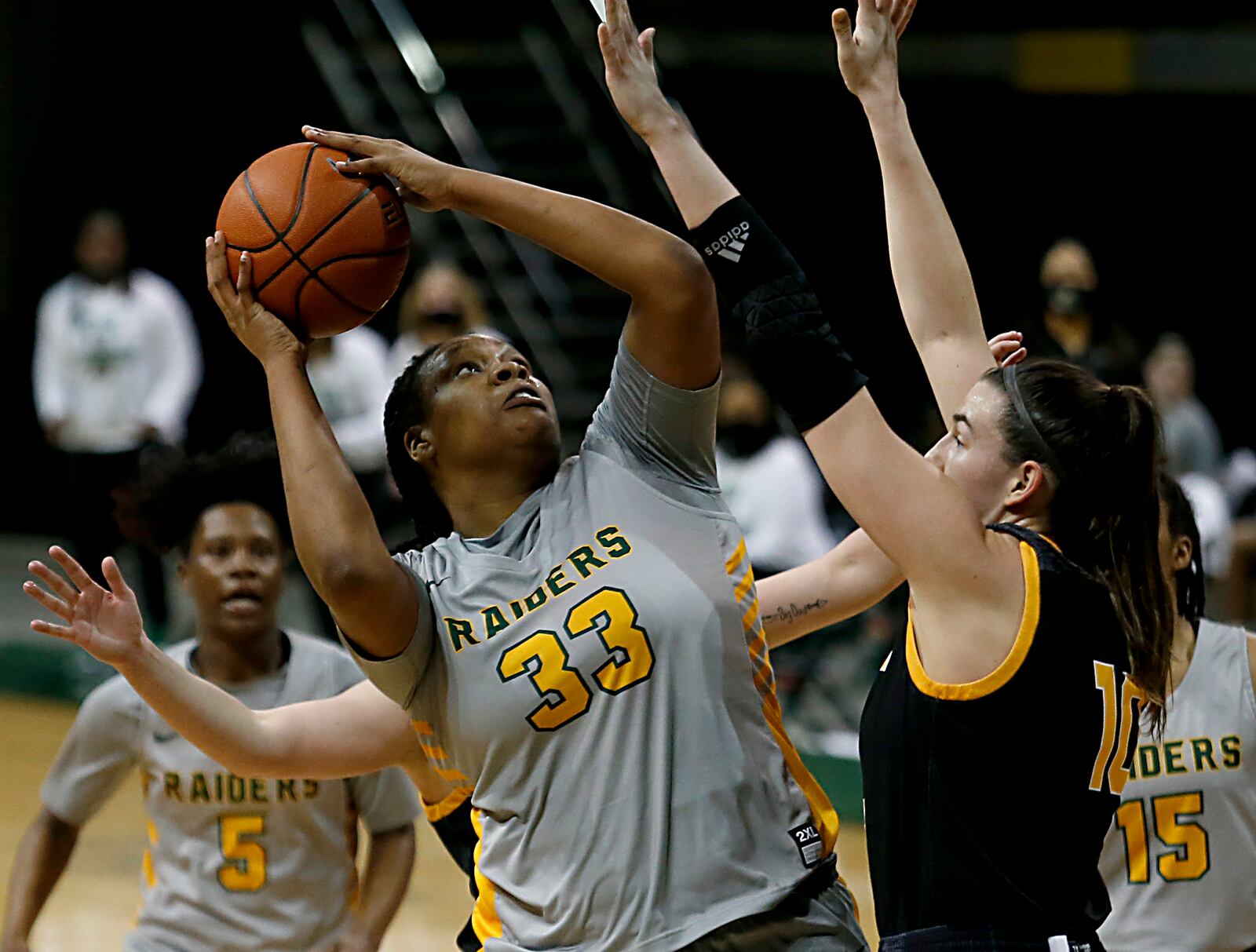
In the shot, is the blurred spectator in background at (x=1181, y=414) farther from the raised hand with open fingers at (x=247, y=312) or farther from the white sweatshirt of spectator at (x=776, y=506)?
the raised hand with open fingers at (x=247, y=312)

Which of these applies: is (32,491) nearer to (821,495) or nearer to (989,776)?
(821,495)

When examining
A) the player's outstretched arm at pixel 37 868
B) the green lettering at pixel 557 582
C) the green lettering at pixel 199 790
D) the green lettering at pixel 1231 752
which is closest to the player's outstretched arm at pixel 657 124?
the green lettering at pixel 557 582

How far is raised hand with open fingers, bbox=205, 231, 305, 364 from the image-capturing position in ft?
8.77

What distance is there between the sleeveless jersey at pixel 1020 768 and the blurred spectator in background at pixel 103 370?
635 centimetres

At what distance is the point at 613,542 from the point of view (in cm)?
268

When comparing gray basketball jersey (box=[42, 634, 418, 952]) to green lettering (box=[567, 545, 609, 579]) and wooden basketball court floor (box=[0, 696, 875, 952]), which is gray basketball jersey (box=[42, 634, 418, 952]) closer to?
green lettering (box=[567, 545, 609, 579])

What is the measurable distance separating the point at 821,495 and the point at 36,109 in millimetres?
5935

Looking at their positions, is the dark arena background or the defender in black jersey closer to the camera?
the defender in black jersey

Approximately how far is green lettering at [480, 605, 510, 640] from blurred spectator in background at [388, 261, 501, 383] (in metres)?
4.70

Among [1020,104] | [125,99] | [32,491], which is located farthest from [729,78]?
[32,491]

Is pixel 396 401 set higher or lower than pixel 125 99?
lower

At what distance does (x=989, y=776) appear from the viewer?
248cm

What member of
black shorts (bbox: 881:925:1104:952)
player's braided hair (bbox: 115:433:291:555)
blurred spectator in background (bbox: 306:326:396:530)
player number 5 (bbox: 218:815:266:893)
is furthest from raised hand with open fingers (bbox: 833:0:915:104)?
blurred spectator in background (bbox: 306:326:396:530)

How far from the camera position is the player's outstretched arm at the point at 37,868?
3.71 metres
